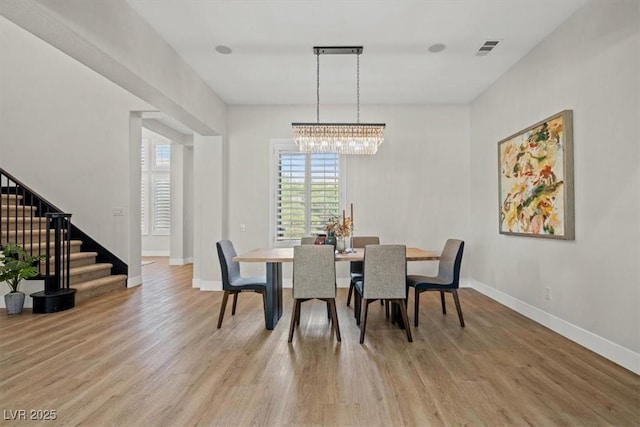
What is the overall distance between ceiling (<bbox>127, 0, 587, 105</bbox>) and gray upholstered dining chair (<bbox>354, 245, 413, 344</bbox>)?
2.13 metres

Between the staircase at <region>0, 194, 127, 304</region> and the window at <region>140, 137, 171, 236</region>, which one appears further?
the window at <region>140, 137, 171, 236</region>

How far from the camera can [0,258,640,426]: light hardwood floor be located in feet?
7.11

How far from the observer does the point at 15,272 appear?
4.27 metres

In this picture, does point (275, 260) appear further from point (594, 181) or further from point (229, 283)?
point (594, 181)

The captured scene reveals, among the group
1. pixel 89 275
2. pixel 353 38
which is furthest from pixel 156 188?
pixel 353 38

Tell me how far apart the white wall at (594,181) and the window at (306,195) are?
2.68 meters

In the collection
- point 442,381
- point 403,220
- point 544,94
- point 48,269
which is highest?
point 544,94

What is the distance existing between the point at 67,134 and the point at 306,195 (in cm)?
418

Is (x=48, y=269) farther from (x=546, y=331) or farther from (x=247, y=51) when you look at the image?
(x=546, y=331)

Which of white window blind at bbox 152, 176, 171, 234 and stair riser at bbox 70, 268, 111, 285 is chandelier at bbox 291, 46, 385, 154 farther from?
white window blind at bbox 152, 176, 171, 234

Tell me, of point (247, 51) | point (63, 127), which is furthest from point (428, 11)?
point (63, 127)

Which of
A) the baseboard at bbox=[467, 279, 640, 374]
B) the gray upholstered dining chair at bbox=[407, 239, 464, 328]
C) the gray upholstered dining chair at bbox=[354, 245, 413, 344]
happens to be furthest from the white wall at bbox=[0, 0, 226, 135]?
the baseboard at bbox=[467, 279, 640, 374]

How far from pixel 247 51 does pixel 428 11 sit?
1953 millimetres

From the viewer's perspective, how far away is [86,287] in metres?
5.15
